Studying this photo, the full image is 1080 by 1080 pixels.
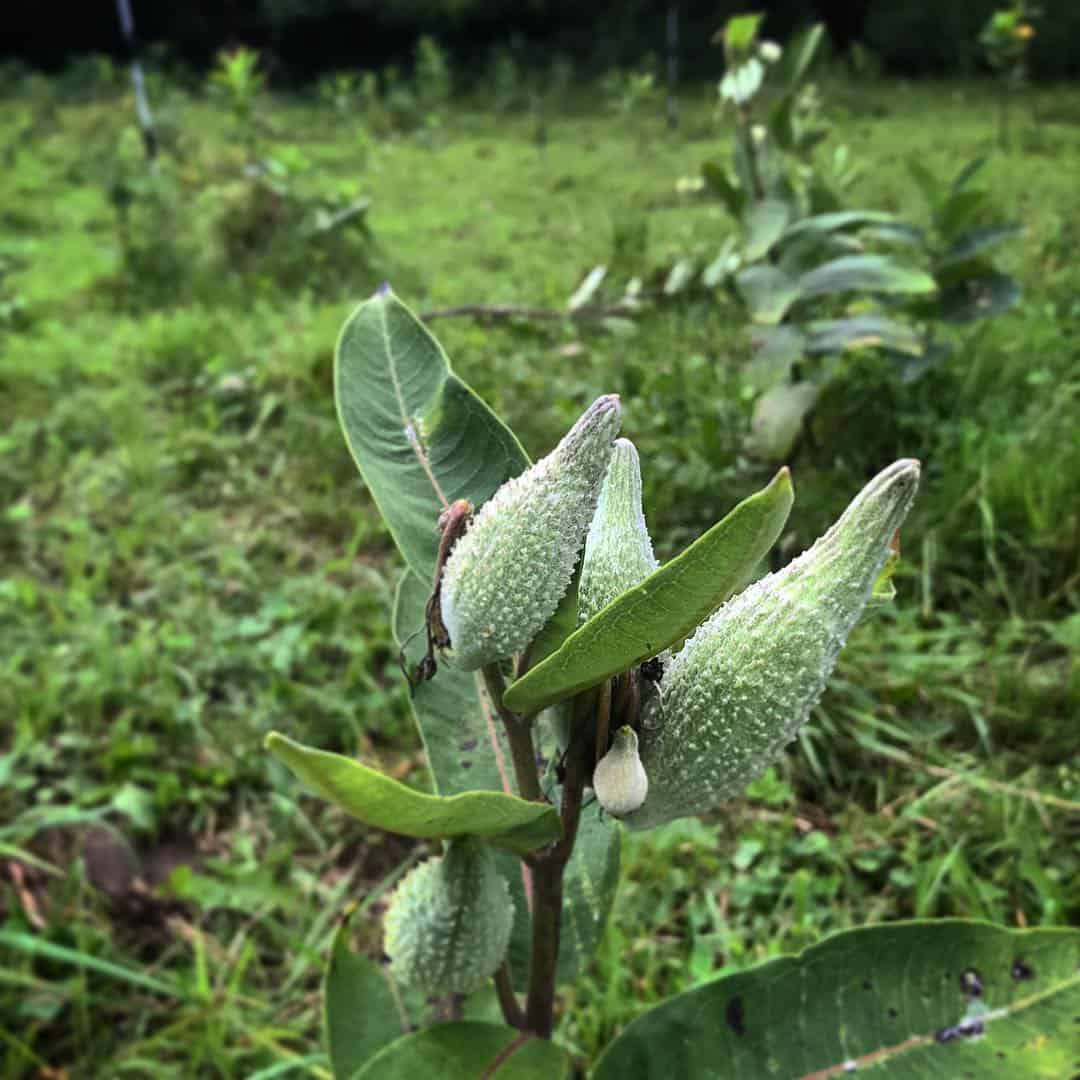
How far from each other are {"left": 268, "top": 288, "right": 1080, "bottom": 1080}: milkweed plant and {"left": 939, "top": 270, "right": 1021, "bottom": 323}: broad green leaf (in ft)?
5.14

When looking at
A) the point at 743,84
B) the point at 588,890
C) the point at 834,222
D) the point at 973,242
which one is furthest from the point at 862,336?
the point at 588,890

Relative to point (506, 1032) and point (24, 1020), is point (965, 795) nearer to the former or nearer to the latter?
point (506, 1032)

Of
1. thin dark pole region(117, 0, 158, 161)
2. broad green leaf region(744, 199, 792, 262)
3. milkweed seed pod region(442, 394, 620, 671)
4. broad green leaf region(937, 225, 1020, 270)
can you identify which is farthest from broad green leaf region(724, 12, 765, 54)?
thin dark pole region(117, 0, 158, 161)

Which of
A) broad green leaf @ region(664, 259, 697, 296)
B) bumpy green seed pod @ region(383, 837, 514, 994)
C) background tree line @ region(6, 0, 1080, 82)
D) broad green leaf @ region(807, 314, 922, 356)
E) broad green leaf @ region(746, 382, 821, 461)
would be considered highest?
bumpy green seed pod @ region(383, 837, 514, 994)

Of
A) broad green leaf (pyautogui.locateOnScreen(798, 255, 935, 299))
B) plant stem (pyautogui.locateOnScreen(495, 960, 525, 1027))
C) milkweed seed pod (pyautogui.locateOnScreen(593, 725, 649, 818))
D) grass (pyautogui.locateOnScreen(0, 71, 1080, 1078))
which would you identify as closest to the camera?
milkweed seed pod (pyautogui.locateOnScreen(593, 725, 649, 818))

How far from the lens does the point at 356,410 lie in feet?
2.64

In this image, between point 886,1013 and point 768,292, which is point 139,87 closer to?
point 768,292

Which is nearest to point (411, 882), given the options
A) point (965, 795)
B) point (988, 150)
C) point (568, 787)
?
point (568, 787)

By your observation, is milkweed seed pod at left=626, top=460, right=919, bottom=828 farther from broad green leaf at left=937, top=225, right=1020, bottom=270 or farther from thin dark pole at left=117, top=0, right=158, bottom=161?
thin dark pole at left=117, top=0, right=158, bottom=161

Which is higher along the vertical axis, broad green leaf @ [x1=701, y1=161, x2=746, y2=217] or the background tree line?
broad green leaf @ [x1=701, y1=161, x2=746, y2=217]

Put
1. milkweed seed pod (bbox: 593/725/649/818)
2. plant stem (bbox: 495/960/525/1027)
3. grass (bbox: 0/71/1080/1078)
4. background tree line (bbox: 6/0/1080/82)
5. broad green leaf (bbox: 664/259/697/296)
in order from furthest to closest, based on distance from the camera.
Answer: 1. background tree line (bbox: 6/0/1080/82)
2. broad green leaf (bbox: 664/259/697/296)
3. grass (bbox: 0/71/1080/1078)
4. plant stem (bbox: 495/960/525/1027)
5. milkweed seed pod (bbox: 593/725/649/818)

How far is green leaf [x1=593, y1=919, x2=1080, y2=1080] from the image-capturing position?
80cm

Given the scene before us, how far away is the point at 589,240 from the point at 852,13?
16.5 feet

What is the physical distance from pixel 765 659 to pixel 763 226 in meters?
1.70
